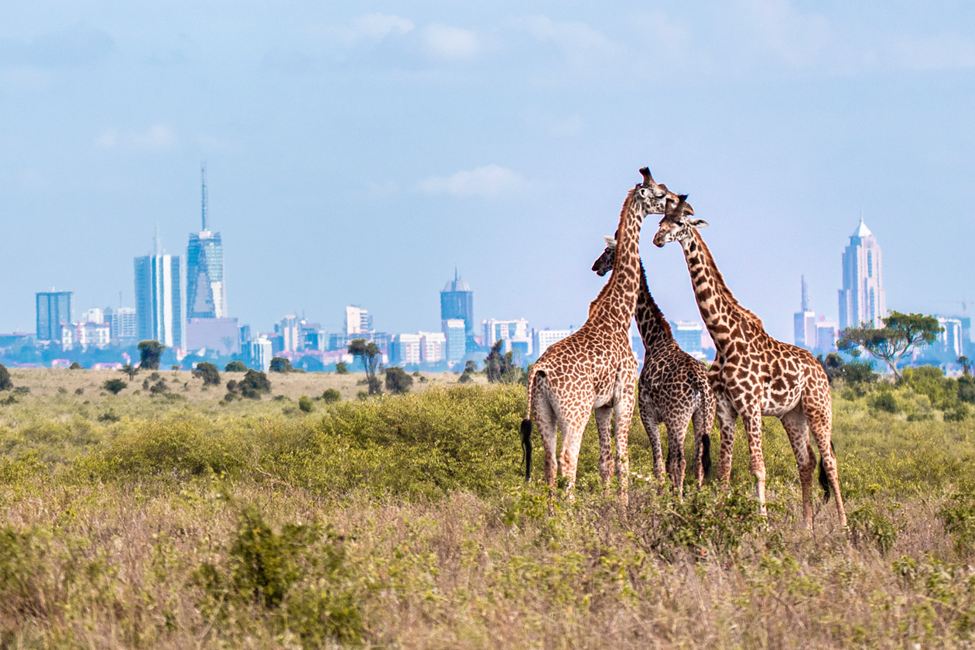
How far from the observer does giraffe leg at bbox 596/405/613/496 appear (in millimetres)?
11336

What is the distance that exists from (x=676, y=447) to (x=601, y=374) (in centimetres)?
104

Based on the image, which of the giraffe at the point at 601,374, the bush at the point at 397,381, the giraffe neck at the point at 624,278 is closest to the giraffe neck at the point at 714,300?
the giraffe at the point at 601,374

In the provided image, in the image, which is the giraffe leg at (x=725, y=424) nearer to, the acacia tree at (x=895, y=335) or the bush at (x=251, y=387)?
the bush at (x=251, y=387)

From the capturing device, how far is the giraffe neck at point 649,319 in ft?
40.3

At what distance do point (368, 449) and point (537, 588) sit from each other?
936 cm

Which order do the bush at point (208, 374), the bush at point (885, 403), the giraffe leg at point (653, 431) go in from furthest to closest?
the bush at point (208, 374) → the bush at point (885, 403) → the giraffe leg at point (653, 431)

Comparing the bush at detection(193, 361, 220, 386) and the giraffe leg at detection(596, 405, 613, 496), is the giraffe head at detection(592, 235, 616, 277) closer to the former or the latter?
the giraffe leg at detection(596, 405, 613, 496)

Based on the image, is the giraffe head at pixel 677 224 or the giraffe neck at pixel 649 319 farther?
the giraffe neck at pixel 649 319

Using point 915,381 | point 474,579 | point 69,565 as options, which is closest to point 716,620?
point 474,579

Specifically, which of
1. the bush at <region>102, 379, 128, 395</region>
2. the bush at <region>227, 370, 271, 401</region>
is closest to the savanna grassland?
the bush at <region>227, 370, 271, 401</region>

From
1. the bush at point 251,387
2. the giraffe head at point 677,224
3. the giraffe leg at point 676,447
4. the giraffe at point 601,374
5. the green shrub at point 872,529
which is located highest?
the giraffe head at point 677,224

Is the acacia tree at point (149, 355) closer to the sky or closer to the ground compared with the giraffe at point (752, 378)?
closer to the ground

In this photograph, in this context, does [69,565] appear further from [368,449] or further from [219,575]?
[368,449]

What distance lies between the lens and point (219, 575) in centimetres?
788
